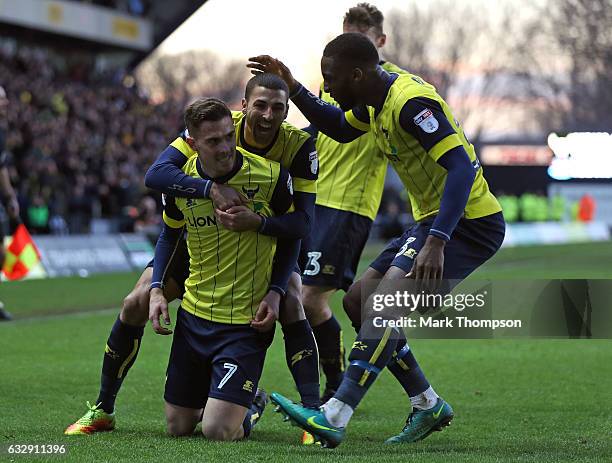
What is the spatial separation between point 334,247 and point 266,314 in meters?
1.86

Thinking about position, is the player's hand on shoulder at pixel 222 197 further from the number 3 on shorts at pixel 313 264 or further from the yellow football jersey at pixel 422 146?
the number 3 on shorts at pixel 313 264

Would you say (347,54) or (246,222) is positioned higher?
(347,54)

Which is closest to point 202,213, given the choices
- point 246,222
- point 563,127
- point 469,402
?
point 246,222

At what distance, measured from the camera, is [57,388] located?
831cm

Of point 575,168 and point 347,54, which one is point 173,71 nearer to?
point 575,168

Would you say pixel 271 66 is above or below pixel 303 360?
above

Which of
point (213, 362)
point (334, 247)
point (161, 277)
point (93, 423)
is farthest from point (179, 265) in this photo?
point (334, 247)

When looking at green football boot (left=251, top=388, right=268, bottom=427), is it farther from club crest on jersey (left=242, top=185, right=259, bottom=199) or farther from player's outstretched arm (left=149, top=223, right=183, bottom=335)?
club crest on jersey (left=242, top=185, right=259, bottom=199)

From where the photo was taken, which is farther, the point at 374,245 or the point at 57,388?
the point at 374,245

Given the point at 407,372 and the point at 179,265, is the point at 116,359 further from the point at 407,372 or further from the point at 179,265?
the point at 407,372

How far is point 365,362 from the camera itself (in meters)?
5.71

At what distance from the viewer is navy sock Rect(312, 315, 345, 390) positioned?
25.3 feet

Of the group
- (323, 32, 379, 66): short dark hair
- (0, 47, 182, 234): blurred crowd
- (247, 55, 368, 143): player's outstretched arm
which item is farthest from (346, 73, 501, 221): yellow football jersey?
(0, 47, 182, 234): blurred crowd

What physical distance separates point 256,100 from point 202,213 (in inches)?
25.4
